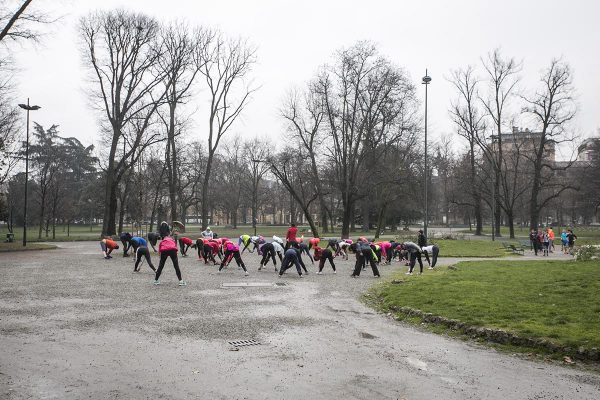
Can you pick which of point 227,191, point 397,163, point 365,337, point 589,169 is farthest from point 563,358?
point 227,191

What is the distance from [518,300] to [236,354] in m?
6.66

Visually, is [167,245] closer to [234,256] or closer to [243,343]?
[234,256]

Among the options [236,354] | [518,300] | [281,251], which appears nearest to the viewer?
[236,354]

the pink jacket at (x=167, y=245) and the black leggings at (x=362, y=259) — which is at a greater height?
the pink jacket at (x=167, y=245)

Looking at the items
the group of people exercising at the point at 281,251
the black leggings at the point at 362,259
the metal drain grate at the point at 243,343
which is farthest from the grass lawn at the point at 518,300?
the metal drain grate at the point at 243,343

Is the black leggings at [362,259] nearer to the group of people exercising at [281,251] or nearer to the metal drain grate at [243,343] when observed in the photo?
the group of people exercising at [281,251]

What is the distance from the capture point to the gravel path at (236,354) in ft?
17.4

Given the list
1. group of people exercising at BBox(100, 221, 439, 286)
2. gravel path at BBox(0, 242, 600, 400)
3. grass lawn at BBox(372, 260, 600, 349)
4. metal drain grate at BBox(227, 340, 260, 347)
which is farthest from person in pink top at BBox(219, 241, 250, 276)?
metal drain grate at BBox(227, 340, 260, 347)

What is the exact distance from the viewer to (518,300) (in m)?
10.1

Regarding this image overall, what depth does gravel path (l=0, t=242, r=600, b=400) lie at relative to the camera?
5289 millimetres

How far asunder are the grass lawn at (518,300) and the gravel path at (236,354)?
100 cm

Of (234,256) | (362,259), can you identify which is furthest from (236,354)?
(362,259)

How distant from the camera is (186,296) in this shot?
1159 centimetres

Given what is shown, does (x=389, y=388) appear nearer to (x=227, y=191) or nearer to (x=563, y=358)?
(x=563, y=358)
